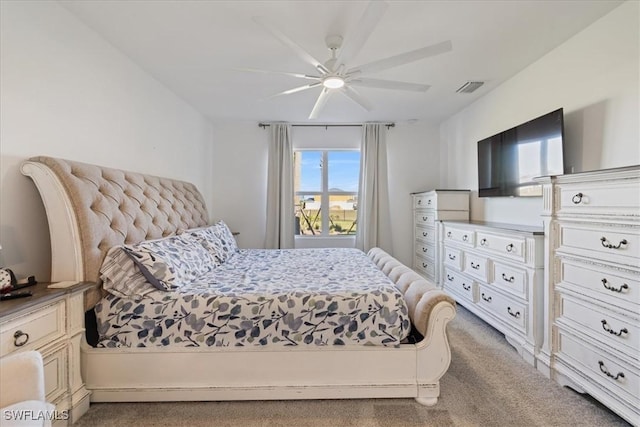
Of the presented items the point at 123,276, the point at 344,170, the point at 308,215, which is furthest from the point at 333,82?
the point at 308,215

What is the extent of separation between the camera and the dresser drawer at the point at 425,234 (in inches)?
158

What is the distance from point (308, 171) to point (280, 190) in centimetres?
65

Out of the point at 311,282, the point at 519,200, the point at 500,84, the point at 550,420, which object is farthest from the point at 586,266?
the point at 500,84

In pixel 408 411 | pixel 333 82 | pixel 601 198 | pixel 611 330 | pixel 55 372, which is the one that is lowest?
pixel 408 411

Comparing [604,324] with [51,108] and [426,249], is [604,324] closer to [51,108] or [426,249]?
[426,249]

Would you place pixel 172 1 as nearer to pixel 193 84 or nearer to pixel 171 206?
pixel 193 84

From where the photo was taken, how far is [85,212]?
1.76 metres

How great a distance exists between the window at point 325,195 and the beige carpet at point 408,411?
3.16 meters

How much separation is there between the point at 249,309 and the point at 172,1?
203 centimetres

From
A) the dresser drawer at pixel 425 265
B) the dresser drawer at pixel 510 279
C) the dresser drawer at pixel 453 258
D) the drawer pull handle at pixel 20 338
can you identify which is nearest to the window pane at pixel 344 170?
the dresser drawer at pixel 425 265

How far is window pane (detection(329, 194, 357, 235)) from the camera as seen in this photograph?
496cm

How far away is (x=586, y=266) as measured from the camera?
1784 mm

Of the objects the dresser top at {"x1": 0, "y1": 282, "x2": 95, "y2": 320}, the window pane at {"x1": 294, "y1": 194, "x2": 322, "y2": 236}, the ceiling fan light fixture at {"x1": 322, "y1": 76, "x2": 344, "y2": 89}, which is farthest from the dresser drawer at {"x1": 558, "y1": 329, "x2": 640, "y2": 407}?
the window pane at {"x1": 294, "y1": 194, "x2": 322, "y2": 236}

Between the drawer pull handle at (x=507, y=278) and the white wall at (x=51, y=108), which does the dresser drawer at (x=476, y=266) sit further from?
the white wall at (x=51, y=108)
